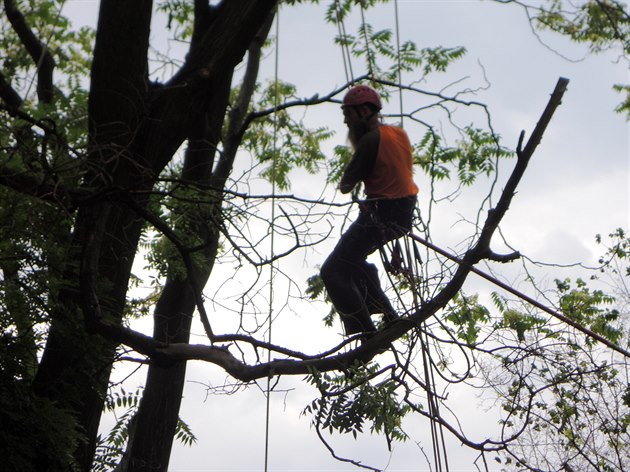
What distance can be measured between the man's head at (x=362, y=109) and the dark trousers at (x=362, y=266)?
489 mm

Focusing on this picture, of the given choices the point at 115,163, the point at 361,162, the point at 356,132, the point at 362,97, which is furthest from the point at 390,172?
the point at 115,163

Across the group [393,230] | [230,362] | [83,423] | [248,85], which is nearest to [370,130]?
[393,230]

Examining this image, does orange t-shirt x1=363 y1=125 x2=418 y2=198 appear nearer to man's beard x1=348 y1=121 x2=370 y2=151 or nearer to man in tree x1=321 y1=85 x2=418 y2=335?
man in tree x1=321 y1=85 x2=418 y2=335

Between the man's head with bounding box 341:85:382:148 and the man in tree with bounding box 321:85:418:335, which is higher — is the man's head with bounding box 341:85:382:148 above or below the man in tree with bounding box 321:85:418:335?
above

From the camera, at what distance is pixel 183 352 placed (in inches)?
186

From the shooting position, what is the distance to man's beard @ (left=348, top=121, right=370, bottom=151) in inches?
229

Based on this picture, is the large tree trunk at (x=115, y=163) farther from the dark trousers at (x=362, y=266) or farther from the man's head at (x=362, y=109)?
the dark trousers at (x=362, y=266)

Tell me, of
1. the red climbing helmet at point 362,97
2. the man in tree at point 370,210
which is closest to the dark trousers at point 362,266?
the man in tree at point 370,210

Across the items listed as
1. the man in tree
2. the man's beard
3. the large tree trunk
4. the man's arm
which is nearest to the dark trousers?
the man in tree

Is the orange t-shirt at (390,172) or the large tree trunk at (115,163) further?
the orange t-shirt at (390,172)

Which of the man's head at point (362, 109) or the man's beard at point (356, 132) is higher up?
the man's head at point (362, 109)

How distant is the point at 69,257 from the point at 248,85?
376cm

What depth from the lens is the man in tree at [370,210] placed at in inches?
215

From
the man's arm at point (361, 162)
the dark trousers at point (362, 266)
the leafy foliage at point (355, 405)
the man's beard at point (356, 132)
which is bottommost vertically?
the leafy foliage at point (355, 405)
